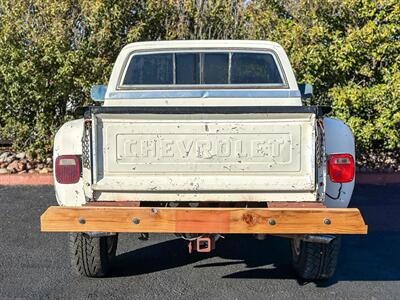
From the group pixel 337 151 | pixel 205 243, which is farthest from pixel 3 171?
pixel 337 151

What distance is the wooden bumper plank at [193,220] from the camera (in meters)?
3.60

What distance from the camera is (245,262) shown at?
5215mm

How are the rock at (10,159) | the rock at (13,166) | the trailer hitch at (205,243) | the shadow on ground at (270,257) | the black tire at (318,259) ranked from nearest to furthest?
the trailer hitch at (205,243)
the black tire at (318,259)
the shadow on ground at (270,257)
the rock at (13,166)
the rock at (10,159)

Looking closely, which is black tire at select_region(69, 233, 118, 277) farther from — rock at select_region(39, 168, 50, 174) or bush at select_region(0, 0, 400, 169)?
rock at select_region(39, 168, 50, 174)

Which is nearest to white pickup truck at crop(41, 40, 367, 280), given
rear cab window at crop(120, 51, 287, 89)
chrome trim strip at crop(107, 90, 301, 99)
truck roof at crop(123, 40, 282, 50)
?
chrome trim strip at crop(107, 90, 301, 99)

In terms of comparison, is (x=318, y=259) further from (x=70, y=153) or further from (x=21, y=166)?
(x=21, y=166)

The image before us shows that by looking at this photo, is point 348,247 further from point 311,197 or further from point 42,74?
point 42,74

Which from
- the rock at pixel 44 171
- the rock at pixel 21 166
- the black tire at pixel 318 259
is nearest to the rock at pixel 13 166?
the rock at pixel 21 166

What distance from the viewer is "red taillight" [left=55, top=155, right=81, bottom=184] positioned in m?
4.02

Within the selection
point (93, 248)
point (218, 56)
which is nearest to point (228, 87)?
point (218, 56)

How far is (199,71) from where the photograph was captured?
5.12 meters

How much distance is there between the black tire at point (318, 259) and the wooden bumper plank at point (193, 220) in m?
0.80

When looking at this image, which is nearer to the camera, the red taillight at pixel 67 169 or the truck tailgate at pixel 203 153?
the truck tailgate at pixel 203 153

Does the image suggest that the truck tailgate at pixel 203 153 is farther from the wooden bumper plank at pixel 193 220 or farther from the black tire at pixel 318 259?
the black tire at pixel 318 259
